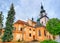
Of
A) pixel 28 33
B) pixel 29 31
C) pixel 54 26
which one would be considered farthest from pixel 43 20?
pixel 54 26

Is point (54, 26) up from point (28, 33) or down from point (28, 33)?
up

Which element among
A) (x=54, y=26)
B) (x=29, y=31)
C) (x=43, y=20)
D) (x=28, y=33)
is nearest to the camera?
(x=54, y=26)

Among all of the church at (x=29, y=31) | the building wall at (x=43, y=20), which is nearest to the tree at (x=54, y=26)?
the church at (x=29, y=31)

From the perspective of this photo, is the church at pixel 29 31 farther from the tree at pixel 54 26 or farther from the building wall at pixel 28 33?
the tree at pixel 54 26

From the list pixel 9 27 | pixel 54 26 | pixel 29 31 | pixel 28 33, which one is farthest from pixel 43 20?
pixel 9 27

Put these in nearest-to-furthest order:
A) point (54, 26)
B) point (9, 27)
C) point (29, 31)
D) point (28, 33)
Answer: point (9, 27)
point (54, 26)
point (28, 33)
point (29, 31)

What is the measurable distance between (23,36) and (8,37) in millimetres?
12069

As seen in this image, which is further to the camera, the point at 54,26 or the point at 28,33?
the point at 28,33

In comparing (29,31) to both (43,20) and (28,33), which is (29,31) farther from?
(43,20)

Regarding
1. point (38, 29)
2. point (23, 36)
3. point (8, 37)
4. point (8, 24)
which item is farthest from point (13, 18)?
point (38, 29)

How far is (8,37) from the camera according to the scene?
4584cm

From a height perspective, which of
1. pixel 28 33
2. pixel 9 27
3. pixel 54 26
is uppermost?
pixel 54 26

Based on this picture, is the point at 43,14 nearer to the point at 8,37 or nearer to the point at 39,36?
the point at 39,36

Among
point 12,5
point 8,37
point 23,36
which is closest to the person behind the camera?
point 8,37
